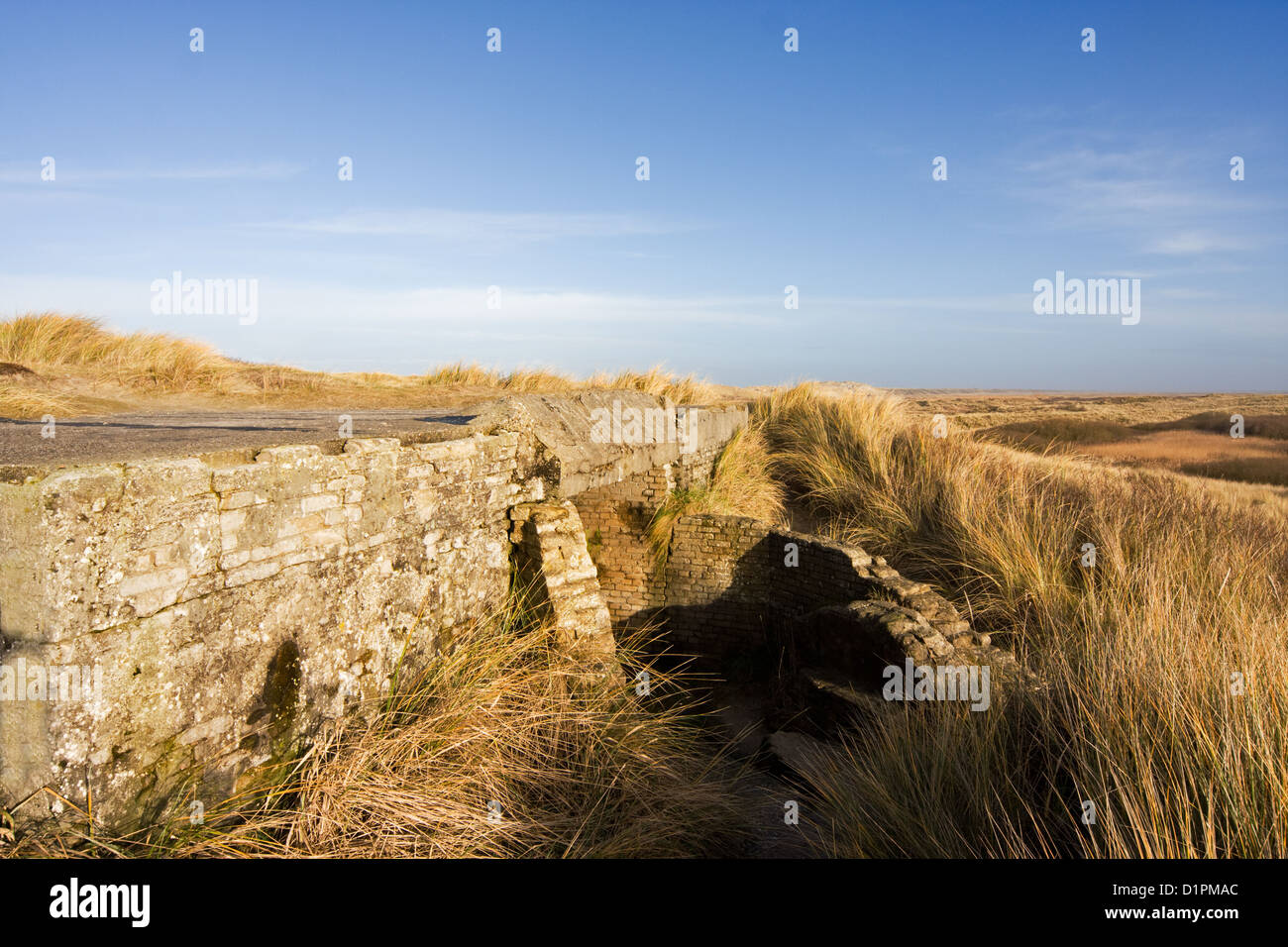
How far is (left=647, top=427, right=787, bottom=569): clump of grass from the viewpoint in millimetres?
8102

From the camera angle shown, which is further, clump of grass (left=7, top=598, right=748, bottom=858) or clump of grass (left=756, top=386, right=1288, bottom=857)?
clump of grass (left=7, top=598, right=748, bottom=858)

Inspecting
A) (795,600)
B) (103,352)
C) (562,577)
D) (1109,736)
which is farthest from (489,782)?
(103,352)

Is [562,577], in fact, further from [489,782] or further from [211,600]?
[211,600]

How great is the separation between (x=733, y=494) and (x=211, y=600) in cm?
742

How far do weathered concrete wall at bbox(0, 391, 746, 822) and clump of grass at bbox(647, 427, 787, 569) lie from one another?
349 centimetres

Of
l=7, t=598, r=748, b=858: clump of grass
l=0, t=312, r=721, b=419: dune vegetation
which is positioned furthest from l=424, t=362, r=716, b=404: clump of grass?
l=7, t=598, r=748, b=858: clump of grass

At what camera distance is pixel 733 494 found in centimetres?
977

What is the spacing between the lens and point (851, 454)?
11.2m

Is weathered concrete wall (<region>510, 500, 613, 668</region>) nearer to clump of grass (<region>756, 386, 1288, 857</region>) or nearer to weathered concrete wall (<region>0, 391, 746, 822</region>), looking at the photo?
weathered concrete wall (<region>0, 391, 746, 822</region>)

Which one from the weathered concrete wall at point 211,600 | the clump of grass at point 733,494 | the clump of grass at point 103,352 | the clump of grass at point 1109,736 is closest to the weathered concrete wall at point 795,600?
the clump of grass at point 733,494

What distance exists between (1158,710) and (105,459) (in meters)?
4.25
